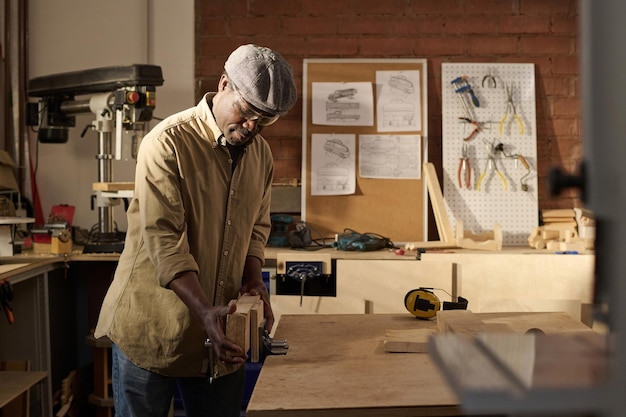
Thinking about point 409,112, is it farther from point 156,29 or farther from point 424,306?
point 424,306

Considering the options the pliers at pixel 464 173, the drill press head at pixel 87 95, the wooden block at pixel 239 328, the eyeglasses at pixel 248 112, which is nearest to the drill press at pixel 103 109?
the drill press head at pixel 87 95

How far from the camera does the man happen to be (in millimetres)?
2020

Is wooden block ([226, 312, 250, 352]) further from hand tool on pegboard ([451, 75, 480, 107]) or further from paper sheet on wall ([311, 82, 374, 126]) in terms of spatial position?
hand tool on pegboard ([451, 75, 480, 107])

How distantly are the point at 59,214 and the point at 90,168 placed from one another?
0.34 m

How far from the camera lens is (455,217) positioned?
159 inches

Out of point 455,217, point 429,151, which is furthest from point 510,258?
point 429,151

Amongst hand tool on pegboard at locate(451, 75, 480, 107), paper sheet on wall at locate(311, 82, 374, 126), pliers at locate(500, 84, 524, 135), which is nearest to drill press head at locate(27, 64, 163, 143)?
paper sheet on wall at locate(311, 82, 374, 126)

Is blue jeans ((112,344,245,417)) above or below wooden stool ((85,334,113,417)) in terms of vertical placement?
above

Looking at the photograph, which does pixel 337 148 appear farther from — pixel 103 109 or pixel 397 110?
pixel 103 109

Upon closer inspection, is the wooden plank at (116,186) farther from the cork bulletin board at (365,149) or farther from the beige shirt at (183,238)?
the beige shirt at (183,238)

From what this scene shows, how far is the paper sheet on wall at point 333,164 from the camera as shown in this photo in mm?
4070

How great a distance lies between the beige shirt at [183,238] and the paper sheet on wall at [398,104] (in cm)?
192

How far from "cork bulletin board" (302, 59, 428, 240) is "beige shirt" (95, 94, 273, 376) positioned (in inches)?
71.3

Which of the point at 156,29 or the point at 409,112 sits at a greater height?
the point at 156,29
